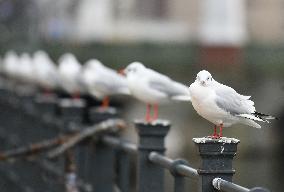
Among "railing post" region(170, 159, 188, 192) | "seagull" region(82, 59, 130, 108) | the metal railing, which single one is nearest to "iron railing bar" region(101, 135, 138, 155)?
the metal railing

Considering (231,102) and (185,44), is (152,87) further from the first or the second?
(185,44)

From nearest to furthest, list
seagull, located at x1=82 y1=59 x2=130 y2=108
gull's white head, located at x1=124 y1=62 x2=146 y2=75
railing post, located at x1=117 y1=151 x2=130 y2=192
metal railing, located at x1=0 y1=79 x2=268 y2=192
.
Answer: metal railing, located at x1=0 y1=79 x2=268 y2=192 < gull's white head, located at x1=124 y1=62 x2=146 y2=75 < railing post, located at x1=117 y1=151 x2=130 y2=192 < seagull, located at x1=82 y1=59 x2=130 y2=108

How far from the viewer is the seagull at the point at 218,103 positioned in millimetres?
3959

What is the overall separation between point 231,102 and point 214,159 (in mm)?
228

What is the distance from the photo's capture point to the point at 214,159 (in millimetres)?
4047

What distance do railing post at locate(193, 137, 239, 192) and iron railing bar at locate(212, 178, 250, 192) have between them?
0.11 ft

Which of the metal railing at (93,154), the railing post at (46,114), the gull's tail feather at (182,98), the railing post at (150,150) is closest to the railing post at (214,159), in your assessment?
the metal railing at (93,154)

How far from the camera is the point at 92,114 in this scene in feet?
22.2

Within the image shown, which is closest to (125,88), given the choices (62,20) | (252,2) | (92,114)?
(92,114)

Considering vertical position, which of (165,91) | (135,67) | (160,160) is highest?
(135,67)

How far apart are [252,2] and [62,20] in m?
6.58

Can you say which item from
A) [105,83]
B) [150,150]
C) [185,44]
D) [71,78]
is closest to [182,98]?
[150,150]

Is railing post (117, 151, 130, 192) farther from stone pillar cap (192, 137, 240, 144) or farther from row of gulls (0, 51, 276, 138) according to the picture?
stone pillar cap (192, 137, 240, 144)

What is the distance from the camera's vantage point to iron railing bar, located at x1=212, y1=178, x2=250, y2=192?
3701mm
